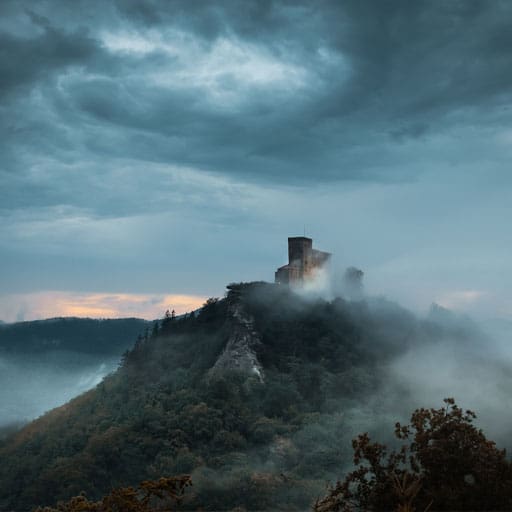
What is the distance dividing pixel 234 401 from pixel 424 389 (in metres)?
31.2

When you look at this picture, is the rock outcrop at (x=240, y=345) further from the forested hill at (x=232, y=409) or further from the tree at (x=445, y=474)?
the tree at (x=445, y=474)

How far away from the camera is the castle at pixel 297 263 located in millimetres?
123250

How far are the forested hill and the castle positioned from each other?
283 centimetres

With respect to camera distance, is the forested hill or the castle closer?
the forested hill

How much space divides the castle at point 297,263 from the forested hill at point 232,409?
9.28 feet

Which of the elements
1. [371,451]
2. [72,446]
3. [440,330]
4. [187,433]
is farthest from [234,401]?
[371,451]

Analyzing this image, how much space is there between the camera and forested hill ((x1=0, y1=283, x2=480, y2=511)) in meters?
86.9

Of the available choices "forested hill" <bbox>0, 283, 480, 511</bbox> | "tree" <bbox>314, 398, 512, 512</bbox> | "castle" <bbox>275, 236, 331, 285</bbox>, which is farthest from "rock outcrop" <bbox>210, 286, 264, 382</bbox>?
"tree" <bbox>314, 398, 512, 512</bbox>

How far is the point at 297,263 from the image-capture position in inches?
4889

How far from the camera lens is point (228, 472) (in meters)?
84.8

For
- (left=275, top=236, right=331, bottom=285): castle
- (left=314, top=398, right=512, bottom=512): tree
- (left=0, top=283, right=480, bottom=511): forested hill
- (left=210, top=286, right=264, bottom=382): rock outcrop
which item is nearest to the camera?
(left=314, top=398, right=512, bottom=512): tree

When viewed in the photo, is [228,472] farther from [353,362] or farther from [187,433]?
[353,362]

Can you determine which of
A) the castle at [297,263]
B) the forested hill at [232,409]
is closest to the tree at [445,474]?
the forested hill at [232,409]

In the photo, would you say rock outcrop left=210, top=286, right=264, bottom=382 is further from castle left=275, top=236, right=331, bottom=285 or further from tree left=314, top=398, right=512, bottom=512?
tree left=314, top=398, right=512, bottom=512
